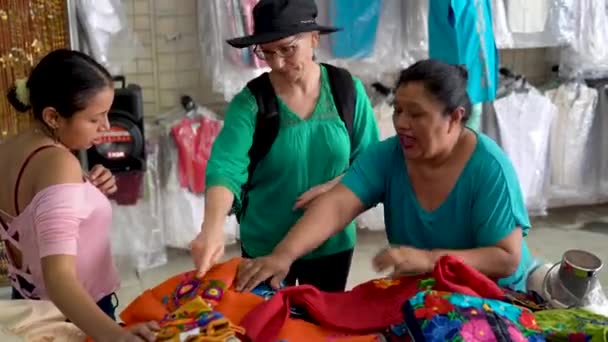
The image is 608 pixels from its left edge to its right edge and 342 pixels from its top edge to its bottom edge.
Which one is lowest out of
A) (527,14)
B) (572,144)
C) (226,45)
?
(572,144)

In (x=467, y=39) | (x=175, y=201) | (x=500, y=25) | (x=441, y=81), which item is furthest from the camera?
(x=500, y=25)

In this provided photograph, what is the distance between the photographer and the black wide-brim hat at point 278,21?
1.77 m

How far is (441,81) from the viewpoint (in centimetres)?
157

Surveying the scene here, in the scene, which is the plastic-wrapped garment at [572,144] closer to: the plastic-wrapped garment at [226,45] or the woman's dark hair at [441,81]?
the plastic-wrapped garment at [226,45]

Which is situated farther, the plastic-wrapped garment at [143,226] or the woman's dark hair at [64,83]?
the plastic-wrapped garment at [143,226]

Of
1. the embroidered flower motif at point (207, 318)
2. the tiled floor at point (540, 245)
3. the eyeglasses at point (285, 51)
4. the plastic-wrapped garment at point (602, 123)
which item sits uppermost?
the eyeglasses at point (285, 51)

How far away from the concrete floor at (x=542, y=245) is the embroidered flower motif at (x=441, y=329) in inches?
86.2

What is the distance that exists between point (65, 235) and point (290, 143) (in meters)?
0.73

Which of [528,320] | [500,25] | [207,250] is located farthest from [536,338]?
[500,25]

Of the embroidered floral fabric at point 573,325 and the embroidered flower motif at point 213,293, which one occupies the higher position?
the embroidered flower motif at point 213,293

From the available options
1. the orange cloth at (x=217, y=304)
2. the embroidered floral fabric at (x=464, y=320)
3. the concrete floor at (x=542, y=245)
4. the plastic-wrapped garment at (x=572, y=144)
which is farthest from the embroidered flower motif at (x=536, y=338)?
the plastic-wrapped garment at (x=572, y=144)

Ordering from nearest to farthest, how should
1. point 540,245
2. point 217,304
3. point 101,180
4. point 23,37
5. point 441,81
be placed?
point 217,304
point 441,81
point 101,180
point 23,37
point 540,245

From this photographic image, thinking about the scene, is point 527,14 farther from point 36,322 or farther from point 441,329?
point 36,322

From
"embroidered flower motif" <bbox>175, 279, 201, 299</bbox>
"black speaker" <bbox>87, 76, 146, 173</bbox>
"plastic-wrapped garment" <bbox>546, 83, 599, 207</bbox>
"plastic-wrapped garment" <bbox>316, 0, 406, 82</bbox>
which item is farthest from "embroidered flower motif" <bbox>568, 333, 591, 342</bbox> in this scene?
"plastic-wrapped garment" <bbox>546, 83, 599, 207</bbox>
